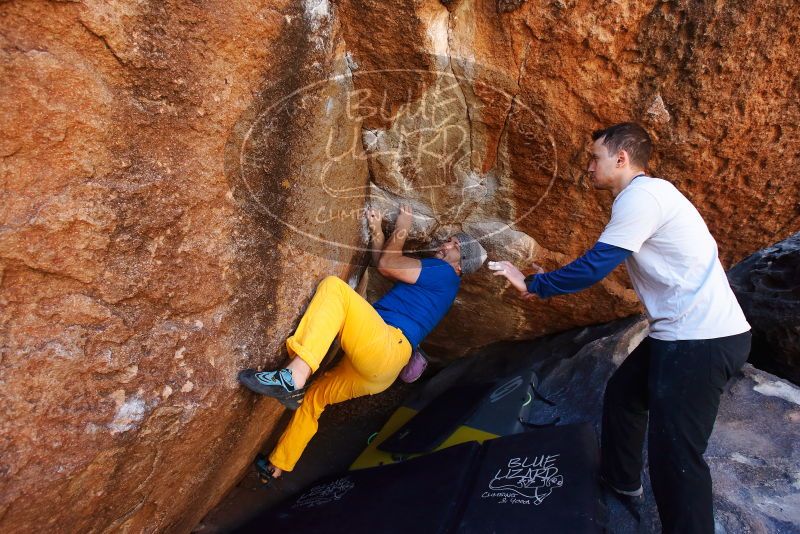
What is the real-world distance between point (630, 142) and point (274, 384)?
1.55 metres

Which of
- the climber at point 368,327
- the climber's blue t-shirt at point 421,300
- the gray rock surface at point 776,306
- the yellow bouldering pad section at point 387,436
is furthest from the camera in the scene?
the gray rock surface at point 776,306

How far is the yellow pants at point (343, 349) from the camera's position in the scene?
2.46 metres

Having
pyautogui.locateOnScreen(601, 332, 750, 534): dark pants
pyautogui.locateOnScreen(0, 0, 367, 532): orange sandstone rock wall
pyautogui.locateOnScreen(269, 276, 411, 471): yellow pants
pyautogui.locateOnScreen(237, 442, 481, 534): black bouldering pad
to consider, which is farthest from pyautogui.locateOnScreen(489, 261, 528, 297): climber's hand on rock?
pyautogui.locateOnScreen(237, 442, 481, 534): black bouldering pad

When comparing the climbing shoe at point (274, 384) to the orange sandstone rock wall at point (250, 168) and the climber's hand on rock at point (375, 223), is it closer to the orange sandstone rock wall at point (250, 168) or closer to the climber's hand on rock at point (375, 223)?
the orange sandstone rock wall at point (250, 168)

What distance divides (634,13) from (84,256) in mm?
2063

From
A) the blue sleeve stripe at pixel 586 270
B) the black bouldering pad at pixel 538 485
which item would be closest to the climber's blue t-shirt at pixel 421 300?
the black bouldering pad at pixel 538 485

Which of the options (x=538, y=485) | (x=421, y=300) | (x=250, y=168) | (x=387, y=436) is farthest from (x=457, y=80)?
(x=387, y=436)

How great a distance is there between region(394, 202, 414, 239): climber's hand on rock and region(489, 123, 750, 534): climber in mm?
995

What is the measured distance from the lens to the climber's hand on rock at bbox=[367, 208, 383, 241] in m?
2.93

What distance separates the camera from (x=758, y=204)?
2846 mm

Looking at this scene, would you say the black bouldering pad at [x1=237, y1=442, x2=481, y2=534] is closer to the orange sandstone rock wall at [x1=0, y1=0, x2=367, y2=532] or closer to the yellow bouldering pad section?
the yellow bouldering pad section

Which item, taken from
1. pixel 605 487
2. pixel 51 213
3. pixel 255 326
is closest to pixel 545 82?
pixel 255 326

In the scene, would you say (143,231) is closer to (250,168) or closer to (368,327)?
(250,168)

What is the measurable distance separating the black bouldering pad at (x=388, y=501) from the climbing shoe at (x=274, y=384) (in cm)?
66
